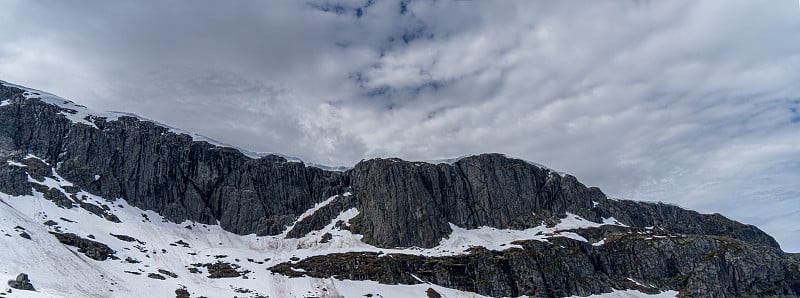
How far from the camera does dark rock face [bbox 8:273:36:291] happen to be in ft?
272

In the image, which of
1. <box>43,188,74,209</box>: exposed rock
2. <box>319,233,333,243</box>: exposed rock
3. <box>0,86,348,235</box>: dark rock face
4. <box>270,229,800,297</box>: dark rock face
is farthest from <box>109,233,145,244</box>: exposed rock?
<box>319,233,333,243</box>: exposed rock

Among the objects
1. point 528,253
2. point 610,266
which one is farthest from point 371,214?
point 610,266

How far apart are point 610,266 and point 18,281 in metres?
172

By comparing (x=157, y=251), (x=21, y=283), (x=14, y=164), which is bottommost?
(x=21, y=283)

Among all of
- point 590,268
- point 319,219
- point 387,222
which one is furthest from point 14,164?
point 590,268

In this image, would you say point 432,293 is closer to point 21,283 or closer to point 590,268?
point 590,268

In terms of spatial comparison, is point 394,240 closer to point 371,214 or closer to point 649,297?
point 371,214

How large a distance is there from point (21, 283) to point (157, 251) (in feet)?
204

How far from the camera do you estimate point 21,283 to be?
84.4m

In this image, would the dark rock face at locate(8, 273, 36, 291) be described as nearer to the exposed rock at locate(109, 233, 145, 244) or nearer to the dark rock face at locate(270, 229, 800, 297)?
the exposed rock at locate(109, 233, 145, 244)

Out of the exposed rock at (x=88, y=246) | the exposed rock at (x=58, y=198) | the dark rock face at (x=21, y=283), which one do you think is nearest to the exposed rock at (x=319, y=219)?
the exposed rock at (x=88, y=246)

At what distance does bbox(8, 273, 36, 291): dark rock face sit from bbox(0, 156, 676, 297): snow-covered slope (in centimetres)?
202

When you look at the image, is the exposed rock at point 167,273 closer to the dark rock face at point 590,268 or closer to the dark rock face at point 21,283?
the dark rock face at point 590,268

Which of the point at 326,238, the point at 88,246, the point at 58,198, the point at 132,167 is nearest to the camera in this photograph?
the point at 88,246
